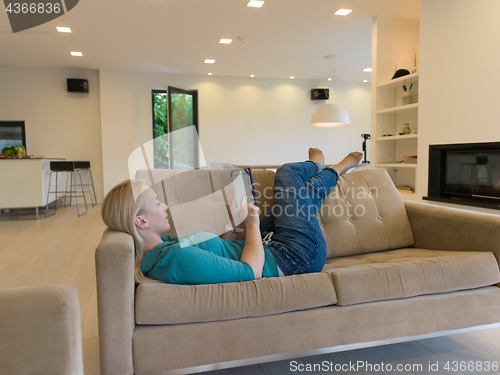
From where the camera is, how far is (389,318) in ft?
4.66

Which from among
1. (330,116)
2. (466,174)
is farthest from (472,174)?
(330,116)

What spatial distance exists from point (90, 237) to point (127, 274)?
3.23m

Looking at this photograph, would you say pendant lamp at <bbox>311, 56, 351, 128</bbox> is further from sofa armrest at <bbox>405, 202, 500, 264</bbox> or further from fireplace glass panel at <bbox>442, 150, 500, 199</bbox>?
sofa armrest at <bbox>405, 202, 500, 264</bbox>

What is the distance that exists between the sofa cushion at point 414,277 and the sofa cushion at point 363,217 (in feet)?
1.26

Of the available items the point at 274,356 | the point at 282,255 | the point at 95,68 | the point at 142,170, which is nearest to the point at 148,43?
the point at 95,68

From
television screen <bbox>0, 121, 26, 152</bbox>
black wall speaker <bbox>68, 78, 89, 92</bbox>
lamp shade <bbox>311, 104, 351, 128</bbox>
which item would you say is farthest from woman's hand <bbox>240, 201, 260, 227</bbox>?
television screen <bbox>0, 121, 26, 152</bbox>

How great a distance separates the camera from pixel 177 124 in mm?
6992

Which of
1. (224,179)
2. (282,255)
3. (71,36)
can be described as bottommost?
(282,255)

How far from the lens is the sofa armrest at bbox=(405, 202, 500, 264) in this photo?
5.40 feet

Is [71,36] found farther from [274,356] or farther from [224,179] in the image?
[274,356]

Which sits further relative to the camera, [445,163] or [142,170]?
[445,163]

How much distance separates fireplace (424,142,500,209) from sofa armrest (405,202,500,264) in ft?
4.35

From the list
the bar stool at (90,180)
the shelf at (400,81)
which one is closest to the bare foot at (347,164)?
the shelf at (400,81)

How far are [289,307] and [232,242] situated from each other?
396 mm
